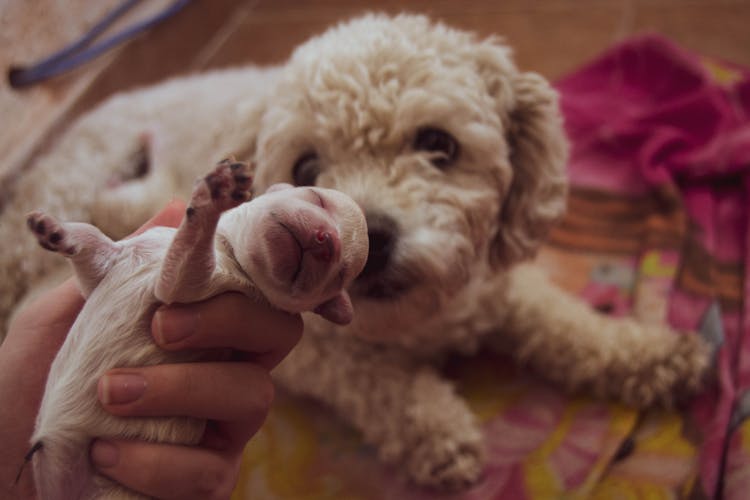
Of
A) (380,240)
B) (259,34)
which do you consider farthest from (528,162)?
(259,34)

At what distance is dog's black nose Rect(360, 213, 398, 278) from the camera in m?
0.74

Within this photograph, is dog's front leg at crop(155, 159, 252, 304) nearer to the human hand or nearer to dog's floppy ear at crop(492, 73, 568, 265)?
the human hand

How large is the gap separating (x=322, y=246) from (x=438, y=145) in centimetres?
52

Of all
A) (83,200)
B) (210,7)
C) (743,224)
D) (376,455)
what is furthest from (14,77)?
(743,224)

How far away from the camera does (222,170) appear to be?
0.36 metres

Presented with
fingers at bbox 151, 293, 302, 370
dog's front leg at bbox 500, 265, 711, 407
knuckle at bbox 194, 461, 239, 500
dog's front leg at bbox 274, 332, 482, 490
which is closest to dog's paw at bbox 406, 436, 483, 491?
dog's front leg at bbox 274, 332, 482, 490

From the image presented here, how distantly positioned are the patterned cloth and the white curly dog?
0.05 metres

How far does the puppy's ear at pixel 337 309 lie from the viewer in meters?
0.43

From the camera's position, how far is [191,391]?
0.43 m

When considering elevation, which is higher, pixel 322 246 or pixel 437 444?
pixel 322 246

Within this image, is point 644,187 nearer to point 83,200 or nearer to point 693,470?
point 693,470

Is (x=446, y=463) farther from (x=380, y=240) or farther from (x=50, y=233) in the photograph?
(x=50, y=233)

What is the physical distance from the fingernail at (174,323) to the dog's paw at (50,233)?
2.5 inches

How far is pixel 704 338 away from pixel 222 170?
39.1 inches
